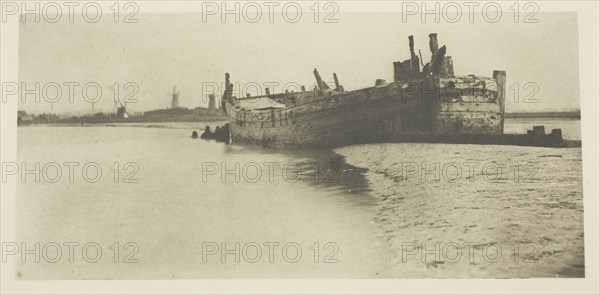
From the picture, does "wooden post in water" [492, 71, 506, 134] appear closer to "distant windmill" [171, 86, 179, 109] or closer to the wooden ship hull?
the wooden ship hull

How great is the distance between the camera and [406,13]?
3.40 m

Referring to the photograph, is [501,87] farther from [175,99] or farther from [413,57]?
[175,99]

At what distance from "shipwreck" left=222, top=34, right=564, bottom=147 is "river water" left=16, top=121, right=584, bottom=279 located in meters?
0.08

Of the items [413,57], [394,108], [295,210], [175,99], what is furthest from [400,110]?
[175,99]

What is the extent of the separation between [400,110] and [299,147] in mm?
590

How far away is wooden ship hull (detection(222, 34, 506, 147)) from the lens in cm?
336

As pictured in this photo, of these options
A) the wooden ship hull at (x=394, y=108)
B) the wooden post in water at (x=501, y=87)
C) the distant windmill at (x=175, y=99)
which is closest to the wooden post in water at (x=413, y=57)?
the wooden ship hull at (x=394, y=108)

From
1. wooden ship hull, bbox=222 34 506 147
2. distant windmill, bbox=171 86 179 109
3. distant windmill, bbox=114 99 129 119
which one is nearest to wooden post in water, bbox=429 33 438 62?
wooden ship hull, bbox=222 34 506 147

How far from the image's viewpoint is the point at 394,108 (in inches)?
133

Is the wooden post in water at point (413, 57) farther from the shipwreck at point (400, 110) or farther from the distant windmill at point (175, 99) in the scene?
the distant windmill at point (175, 99)

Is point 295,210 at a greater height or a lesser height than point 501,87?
lesser

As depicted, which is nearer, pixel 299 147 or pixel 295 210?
pixel 295 210

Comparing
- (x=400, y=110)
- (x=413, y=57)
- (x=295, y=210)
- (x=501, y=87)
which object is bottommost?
(x=295, y=210)

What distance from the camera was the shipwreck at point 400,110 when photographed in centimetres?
336
